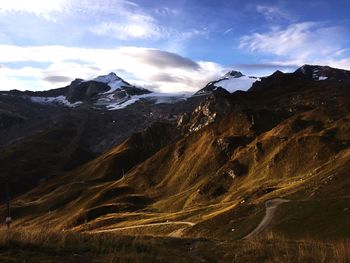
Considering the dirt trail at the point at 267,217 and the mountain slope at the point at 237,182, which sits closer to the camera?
the dirt trail at the point at 267,217

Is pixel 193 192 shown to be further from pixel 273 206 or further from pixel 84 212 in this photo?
pixel 273 206

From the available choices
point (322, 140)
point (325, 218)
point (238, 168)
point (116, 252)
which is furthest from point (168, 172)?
point (116, 252)

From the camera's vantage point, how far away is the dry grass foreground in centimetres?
1585

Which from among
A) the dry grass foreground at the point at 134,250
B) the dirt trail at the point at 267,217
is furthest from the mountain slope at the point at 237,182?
the dry grass foreground at the point at 134,250

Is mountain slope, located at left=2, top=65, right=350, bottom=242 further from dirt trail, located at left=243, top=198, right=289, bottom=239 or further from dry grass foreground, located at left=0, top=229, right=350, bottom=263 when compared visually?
dry grass foreground, located at left=0, top=229, right=350, bottom=263

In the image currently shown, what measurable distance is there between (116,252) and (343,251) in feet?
24.5

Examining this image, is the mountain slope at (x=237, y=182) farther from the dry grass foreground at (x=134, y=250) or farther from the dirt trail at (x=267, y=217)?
the dry grass foreground at (x=134, y=250)

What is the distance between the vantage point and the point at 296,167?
130 metres

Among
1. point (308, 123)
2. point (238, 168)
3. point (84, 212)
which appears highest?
point (308, 123)

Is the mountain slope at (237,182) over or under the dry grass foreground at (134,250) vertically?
under

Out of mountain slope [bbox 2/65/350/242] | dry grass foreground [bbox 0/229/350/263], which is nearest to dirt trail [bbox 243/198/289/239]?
mountain slope [bbox 2/65/350/242]

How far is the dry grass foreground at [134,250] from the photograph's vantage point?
624 inches

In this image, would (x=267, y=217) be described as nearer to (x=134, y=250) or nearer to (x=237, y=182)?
(x=134, y=250)

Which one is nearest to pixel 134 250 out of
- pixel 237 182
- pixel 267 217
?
pixel 267 217
